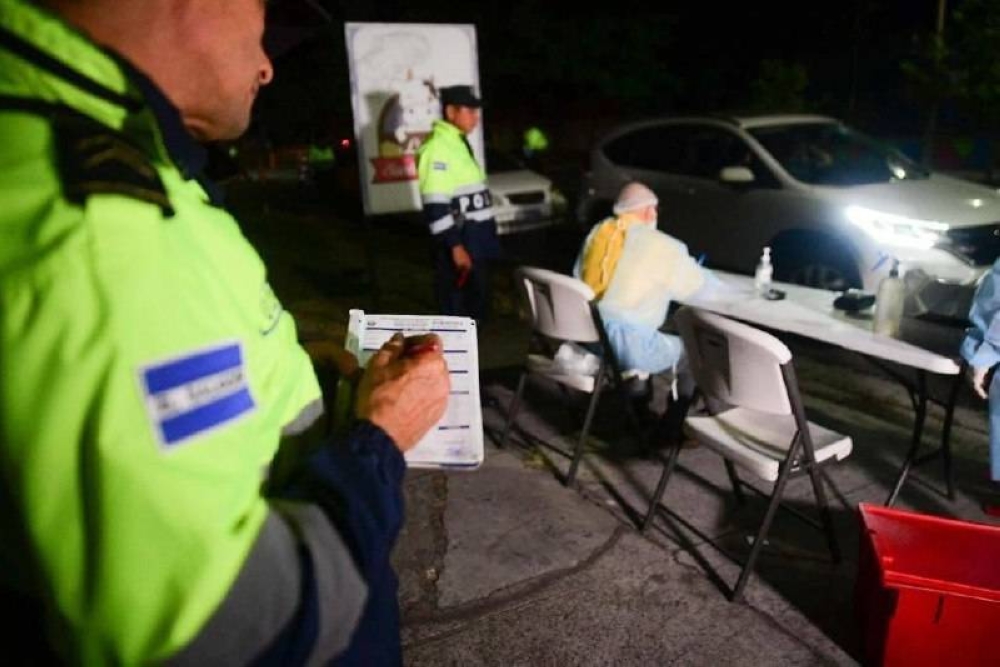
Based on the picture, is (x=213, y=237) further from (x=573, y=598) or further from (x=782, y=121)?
(x=782, y=121)

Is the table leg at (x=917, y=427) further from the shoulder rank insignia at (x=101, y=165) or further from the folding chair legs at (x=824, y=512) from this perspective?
the shoulder rank insignia at (x=101, y=165)

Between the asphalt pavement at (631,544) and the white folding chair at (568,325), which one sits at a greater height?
the white folding chair at (568,325)

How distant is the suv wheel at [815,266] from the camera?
5.95 meters

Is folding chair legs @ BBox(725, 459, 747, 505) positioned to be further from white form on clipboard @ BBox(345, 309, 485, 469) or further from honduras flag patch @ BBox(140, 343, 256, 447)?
honduras flag patch @ BBox(140, 343, 256, 447)

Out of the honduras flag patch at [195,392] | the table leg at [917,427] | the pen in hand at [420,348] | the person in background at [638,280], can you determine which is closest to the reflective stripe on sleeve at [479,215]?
the person in background at [638,280]

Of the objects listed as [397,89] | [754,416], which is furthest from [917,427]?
[397,89]

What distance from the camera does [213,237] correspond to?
926mm

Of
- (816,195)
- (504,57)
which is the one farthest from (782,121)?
(504,57)

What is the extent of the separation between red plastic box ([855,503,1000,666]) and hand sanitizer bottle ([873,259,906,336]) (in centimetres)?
96

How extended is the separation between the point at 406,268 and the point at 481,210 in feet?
13.2

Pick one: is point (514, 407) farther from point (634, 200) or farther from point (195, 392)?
point (195, 392)

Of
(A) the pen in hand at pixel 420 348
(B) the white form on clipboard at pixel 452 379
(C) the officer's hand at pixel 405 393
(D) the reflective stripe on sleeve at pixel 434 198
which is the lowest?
(D) the reflective stripe on sleeve at pixel 434 198

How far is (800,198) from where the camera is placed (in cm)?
633

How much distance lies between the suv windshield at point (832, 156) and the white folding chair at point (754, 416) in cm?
388
